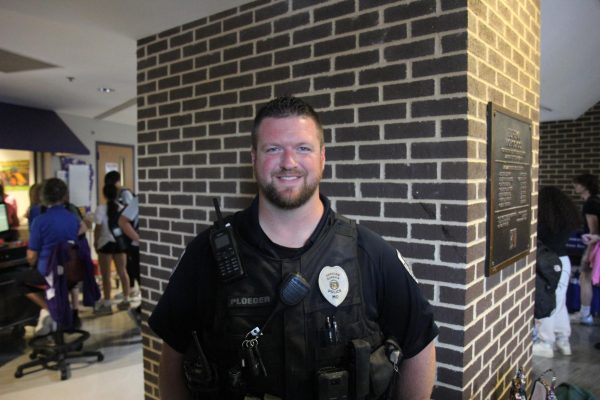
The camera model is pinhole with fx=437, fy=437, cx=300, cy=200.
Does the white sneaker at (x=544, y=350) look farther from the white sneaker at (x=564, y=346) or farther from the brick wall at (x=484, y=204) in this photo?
the brick wall at (x=484, y=204)

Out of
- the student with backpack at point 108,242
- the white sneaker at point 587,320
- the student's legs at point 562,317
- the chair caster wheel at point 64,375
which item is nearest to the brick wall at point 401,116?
the student's legs at point 562,317

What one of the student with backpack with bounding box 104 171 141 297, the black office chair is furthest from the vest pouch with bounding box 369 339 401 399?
the student with backpack with bounding box 104 171 141 297

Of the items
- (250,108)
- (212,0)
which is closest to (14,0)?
(212,0)

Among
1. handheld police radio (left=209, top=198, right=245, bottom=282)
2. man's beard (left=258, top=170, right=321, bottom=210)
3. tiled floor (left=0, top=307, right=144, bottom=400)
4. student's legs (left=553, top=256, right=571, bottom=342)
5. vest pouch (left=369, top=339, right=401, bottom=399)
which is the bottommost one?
tiled floor (left=0, top=307, right=144, bottom=400)

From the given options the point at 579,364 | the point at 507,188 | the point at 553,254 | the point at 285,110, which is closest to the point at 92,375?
the point at 285,110

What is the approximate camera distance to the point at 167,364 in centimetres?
152

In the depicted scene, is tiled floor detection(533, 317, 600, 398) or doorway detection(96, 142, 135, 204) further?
doorway detection(96, 142, 135, 204)

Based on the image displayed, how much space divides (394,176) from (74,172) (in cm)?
688

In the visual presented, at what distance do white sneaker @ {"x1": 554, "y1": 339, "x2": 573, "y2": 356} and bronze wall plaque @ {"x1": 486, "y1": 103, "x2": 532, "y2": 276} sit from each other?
250 cm

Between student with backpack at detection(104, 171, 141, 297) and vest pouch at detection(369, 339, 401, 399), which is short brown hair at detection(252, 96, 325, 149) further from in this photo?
student with backpack at detection(104, 171, 141, 297)

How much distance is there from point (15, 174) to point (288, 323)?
7.09 meters

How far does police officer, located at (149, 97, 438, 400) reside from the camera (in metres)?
1.28

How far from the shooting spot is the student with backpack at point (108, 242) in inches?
211

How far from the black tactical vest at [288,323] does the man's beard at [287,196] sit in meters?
0.14
